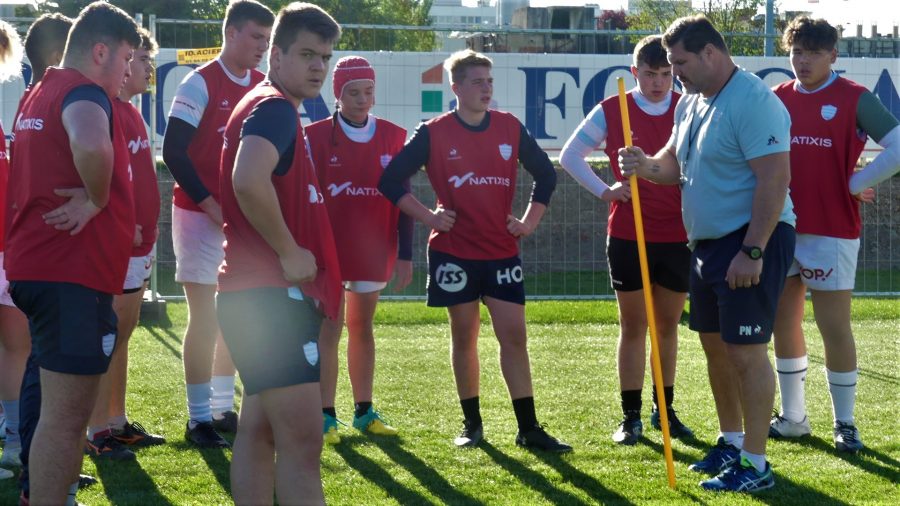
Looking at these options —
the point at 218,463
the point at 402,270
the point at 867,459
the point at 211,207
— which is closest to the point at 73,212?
the point at 211,207

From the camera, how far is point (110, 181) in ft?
14.1

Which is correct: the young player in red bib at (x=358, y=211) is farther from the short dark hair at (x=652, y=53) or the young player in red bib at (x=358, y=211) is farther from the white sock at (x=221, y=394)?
the short dark hair at (x=652, y=53)

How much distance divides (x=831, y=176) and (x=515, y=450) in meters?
2.12

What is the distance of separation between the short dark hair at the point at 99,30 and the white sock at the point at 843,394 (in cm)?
389

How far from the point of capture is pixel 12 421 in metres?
5.61

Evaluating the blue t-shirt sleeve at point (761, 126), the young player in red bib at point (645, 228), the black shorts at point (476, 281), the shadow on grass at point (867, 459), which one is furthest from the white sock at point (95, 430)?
the shadow on grass at point (867, 459)

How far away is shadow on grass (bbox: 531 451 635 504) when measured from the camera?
504 cm

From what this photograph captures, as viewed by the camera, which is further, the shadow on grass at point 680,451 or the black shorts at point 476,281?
the black shorts at point 476,281

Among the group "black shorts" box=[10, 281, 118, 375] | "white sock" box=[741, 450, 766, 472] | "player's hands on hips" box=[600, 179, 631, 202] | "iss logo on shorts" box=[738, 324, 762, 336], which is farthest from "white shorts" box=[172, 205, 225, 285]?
"white sock" box=[741, 450, 766, 472]

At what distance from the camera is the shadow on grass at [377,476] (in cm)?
510

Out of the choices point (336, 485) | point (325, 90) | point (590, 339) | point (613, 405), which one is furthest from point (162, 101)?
point (336, 485)

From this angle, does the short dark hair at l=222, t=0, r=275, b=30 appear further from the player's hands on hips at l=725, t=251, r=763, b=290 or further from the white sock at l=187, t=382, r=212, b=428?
the player's hands on hips at l=725, t=251, r=763, b=290

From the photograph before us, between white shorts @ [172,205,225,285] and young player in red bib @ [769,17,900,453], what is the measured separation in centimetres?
298

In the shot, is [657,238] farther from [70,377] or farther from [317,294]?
[70,377]
